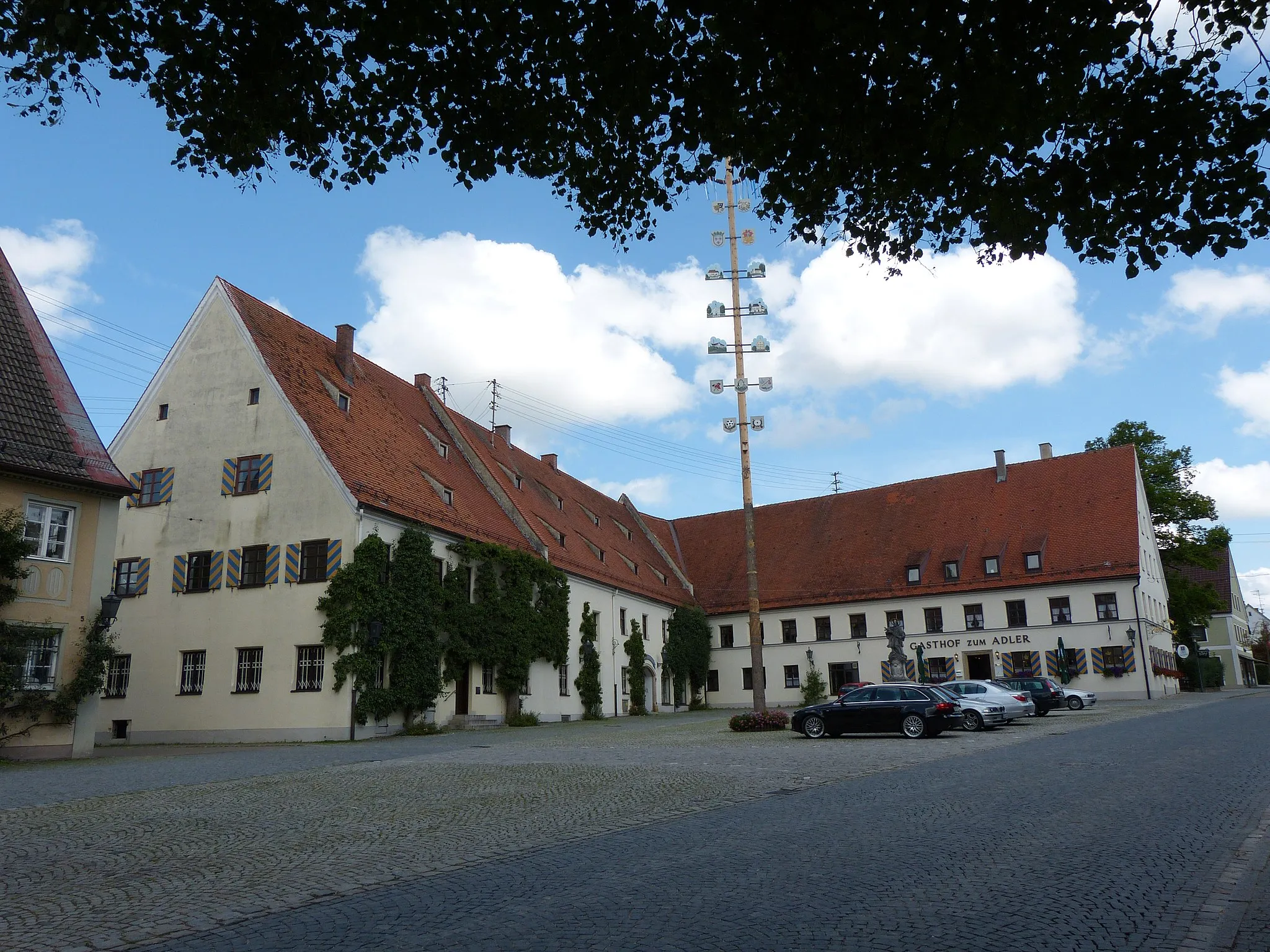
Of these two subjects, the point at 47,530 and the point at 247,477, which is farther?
the point at 247,477

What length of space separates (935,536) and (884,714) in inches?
1234

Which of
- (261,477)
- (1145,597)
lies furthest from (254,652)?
(1145,597)

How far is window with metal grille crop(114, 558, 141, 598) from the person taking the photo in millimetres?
32406

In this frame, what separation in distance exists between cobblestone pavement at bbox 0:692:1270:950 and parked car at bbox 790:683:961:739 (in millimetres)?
6874

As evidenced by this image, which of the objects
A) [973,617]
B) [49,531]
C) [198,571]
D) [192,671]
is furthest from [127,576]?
[973,617]

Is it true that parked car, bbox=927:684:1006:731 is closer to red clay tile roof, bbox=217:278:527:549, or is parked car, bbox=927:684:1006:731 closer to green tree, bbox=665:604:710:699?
red clay tile roof, bbox=217:278:527:549

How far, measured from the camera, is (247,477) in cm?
3159

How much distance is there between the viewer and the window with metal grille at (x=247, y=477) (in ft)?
103

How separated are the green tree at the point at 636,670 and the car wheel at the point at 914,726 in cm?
2227

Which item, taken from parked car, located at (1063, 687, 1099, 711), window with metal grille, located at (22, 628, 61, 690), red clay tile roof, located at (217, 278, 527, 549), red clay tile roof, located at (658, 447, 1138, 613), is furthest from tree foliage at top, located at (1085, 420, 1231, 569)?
window with metal grille, located at (22, 628, 61, 690)

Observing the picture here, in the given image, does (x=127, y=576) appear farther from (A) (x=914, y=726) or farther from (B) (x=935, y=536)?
(B) (x=935, y=536)

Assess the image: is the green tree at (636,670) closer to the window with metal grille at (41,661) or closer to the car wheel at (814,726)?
the car wheel at (814,726)

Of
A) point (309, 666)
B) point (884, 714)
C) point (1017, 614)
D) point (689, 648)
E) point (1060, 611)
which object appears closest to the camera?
point (884, 714)

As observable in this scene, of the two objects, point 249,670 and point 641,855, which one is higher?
point 249,670
